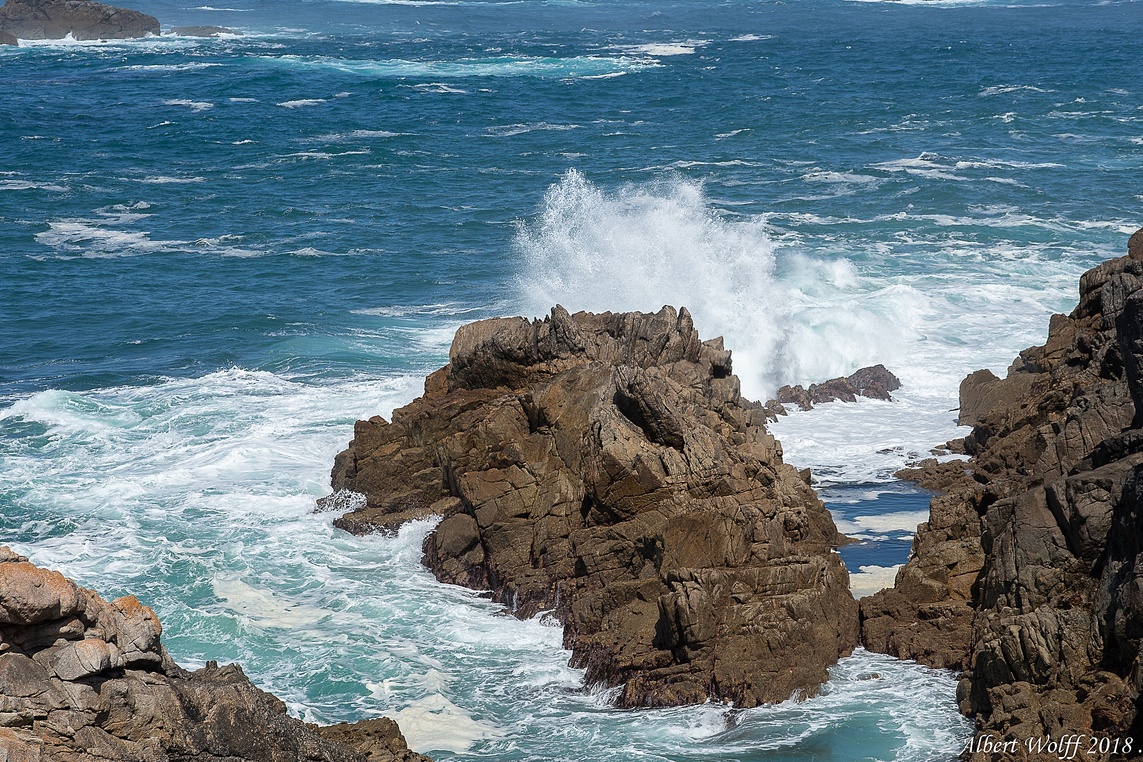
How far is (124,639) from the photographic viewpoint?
32.8 feet

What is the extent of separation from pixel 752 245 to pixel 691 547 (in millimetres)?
19971

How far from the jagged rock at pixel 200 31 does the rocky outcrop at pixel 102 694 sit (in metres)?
98.0

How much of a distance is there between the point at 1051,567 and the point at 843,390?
1314 centimetres

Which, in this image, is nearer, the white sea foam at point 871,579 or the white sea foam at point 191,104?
the white sea foam at point 871,579

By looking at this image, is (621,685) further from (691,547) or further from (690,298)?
(690,298)

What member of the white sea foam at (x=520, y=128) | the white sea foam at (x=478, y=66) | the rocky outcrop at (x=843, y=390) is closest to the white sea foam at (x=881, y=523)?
the rocky outcrop at (x=843, y=390)

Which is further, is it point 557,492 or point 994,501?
point 557,492

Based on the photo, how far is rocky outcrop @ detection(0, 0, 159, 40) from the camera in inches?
3760

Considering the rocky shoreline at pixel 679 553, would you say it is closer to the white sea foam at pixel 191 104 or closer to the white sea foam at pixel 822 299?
the white sea foam at pixel 822 299

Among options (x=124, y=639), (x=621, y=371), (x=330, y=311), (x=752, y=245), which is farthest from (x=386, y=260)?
(x=124, y=639)

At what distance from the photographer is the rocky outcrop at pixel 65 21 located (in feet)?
313

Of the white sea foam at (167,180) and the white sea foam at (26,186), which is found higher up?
the white sea foam at (167,180)

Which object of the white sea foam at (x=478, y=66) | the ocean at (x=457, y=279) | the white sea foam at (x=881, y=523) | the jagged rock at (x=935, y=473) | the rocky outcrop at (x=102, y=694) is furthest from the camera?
the white sea foam at (x=478, y=66)

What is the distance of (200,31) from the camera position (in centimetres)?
10144
